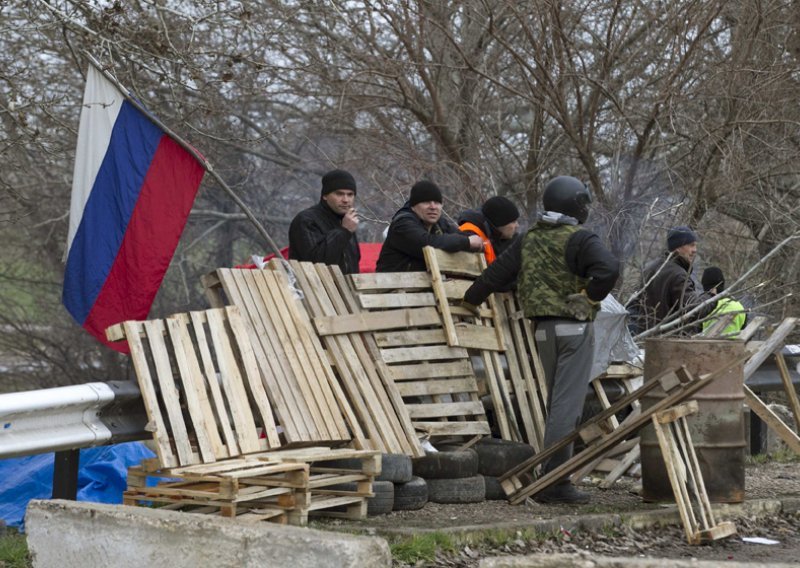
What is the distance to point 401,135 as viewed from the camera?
1524 centimetres

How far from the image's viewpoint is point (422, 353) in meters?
8.41

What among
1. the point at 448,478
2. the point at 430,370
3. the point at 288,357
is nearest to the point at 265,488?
the point at 288,357

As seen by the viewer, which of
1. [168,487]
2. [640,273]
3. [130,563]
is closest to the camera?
[130,563]

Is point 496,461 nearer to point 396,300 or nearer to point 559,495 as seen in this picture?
point 559,495

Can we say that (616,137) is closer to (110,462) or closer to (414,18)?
(414,18)

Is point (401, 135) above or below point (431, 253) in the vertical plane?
above

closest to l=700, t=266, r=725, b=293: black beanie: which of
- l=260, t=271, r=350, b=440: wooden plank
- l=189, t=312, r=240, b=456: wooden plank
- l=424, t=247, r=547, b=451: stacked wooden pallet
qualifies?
l=424, t=247, r=547, b=451: stacked wooden pallet

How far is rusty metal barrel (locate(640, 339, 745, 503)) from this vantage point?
7.67 m

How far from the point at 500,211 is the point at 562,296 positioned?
1.37m

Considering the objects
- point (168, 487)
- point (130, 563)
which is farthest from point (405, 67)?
point (130, 563)

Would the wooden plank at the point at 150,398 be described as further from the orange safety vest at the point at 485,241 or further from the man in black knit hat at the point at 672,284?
the man in black knit hat at the point at 672,284

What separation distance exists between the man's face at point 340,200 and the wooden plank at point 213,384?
5.65 ft

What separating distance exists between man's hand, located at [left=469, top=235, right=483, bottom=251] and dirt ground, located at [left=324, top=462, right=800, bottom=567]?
201 cm

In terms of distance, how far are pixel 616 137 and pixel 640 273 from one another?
2.69 m
